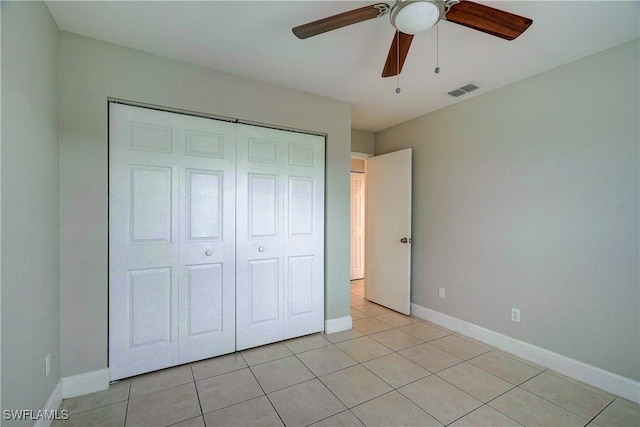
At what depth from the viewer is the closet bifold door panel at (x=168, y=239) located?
2.11m

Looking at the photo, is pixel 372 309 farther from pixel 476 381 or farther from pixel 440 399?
pixel 440 399

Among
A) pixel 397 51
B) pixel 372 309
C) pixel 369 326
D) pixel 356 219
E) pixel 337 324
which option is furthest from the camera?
pixel 356 219

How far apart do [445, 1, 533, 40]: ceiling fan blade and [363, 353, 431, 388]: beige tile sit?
2314mm

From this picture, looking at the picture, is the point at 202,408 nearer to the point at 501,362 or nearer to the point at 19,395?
the point at 19,395

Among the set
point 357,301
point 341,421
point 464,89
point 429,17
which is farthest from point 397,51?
point 357,301

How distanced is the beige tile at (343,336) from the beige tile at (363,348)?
0.07 meters

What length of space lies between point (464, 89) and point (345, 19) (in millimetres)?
1842

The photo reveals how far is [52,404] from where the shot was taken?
5.72 ft

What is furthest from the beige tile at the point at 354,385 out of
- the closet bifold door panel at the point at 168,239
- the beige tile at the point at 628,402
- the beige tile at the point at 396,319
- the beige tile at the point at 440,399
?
the beige tile at the point at 628,402

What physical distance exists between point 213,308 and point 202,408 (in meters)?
0.78

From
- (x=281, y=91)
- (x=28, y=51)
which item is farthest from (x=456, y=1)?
(x=28, y=51)

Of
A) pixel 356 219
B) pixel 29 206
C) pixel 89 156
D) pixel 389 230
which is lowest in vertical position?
pixel 389 230

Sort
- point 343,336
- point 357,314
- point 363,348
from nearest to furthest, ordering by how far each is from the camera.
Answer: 1. point 363,348
2. point 343,336
3. point 357,314

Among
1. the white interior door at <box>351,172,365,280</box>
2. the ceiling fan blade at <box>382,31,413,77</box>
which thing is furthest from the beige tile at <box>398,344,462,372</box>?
the white interior door at <box>351,172,365,280</box>
